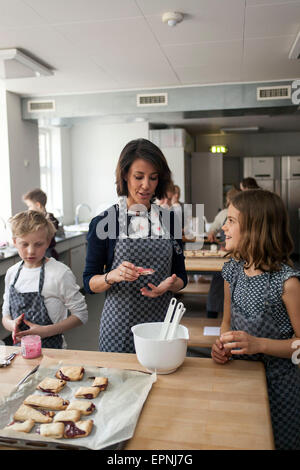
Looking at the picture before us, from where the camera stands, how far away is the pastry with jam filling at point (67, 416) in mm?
937

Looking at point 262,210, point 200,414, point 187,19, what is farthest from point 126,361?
point 187,19

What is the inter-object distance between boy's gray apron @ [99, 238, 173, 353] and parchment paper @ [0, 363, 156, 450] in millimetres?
362

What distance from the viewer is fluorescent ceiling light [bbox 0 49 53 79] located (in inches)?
131

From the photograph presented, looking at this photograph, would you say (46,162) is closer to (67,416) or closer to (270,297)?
(270,297)

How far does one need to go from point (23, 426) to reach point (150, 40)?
2977 mm

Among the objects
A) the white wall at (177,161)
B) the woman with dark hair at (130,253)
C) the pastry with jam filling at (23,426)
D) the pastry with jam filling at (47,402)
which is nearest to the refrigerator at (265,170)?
the white wall at (177,161)

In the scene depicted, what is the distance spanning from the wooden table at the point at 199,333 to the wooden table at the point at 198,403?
4.16 feet

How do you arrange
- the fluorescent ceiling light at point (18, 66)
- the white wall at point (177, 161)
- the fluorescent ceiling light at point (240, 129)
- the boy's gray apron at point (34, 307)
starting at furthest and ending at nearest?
the fluorescent ceiling light at point (240, 129) < the white wall at point (177, 161) < the fluorescent ceiling light at point (18, 66) < the boy's gray apron at point (34, 307)

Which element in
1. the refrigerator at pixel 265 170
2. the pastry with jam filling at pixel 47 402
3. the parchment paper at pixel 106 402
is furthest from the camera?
the refrigerator at pixel 265 170

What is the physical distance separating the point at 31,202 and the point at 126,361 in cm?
295

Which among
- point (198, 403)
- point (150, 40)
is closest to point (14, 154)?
point (150, 40)

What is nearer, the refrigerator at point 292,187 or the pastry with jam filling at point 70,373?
the pastry with jam filling at point 70,373

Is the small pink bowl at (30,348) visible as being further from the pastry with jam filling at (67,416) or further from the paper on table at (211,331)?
the paper on table at (211,331)
